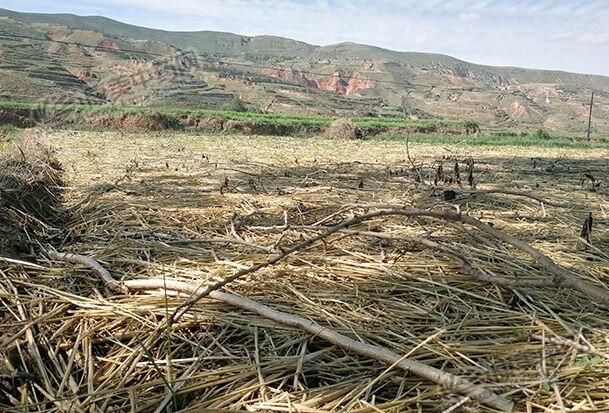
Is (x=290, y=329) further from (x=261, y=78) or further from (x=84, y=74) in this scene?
(x=261, y=78)

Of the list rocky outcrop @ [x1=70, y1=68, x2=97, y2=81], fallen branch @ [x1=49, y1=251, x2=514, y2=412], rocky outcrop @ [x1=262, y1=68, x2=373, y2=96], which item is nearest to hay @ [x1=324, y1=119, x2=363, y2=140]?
fallen branch @ [x1=49, y1=251, x2=514, y2=412]

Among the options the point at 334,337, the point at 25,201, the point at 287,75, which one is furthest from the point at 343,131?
the point at 287,75

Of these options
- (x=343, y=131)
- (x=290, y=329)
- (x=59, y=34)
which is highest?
(x=59, y=34)

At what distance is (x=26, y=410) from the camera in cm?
153

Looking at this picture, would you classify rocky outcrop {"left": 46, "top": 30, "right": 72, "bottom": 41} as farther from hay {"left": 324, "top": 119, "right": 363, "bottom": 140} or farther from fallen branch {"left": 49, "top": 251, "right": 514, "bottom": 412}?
fallen branch {"left": 49, "top": 251, "right": 514, "bottom": 412}

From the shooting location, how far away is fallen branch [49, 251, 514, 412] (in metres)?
1.47

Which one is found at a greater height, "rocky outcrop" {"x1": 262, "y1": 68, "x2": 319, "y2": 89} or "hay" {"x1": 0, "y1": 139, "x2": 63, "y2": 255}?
"rocky outcrop" {"x1": 262, "y1": 68, "x2": 319, "y2": 89}

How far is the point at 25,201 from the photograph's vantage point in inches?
147

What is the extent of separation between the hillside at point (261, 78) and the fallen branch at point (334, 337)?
285 centimetres

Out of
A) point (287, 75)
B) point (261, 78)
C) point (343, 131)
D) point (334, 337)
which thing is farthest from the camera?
point (287, 75)

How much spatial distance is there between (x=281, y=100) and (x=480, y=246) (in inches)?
2328

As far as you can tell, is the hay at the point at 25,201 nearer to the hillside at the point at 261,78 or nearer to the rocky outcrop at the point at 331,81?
the hillside at the point at 261,78

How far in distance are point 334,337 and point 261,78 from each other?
75242mm

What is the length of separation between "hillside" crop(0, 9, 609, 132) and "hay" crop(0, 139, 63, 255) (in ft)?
9.76
